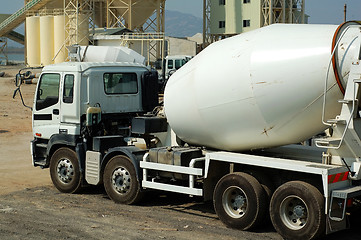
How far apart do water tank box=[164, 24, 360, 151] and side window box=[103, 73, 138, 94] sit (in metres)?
2.50

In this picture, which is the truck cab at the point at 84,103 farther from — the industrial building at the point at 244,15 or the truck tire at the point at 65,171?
the industrial building at the point at 244,15

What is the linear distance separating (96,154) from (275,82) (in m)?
4.73

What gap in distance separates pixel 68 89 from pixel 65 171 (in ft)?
6.07

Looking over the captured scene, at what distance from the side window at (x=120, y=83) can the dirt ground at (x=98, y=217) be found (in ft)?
7.72

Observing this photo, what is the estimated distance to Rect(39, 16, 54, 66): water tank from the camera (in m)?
62.5

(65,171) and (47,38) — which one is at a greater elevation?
(47,38)

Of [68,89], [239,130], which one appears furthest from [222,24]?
[239,130]

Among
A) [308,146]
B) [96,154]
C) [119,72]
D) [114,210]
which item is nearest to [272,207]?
[308,146]

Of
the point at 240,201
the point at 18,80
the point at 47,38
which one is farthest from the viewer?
the point at 47,38

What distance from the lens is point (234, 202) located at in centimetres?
1134

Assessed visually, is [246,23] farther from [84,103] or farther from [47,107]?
[84,103]

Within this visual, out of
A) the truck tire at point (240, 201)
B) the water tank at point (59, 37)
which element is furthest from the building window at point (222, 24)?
the truck tire at point (240, 201)

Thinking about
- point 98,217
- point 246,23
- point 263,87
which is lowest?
point 98,217

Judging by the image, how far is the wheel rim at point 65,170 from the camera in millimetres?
14367
